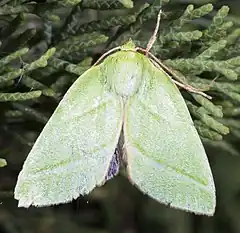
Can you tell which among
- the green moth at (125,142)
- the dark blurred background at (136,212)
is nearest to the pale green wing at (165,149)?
the green moth at (125,142)

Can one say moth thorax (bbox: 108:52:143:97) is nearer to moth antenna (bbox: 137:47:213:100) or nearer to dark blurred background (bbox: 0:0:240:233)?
moth antenna (bbox: 137:47:213:100)

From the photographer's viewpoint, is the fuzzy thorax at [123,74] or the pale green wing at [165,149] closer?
the pale green wing at [165,149]

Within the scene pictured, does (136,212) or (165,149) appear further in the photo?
(136,212)

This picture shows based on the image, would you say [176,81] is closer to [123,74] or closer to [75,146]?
[123,74]

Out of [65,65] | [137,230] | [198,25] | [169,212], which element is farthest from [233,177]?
[65,65]

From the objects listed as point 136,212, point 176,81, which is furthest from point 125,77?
point 136,212

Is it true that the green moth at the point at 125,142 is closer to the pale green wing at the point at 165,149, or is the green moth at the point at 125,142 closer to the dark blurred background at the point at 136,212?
the pale green wing at the point at 165,149
